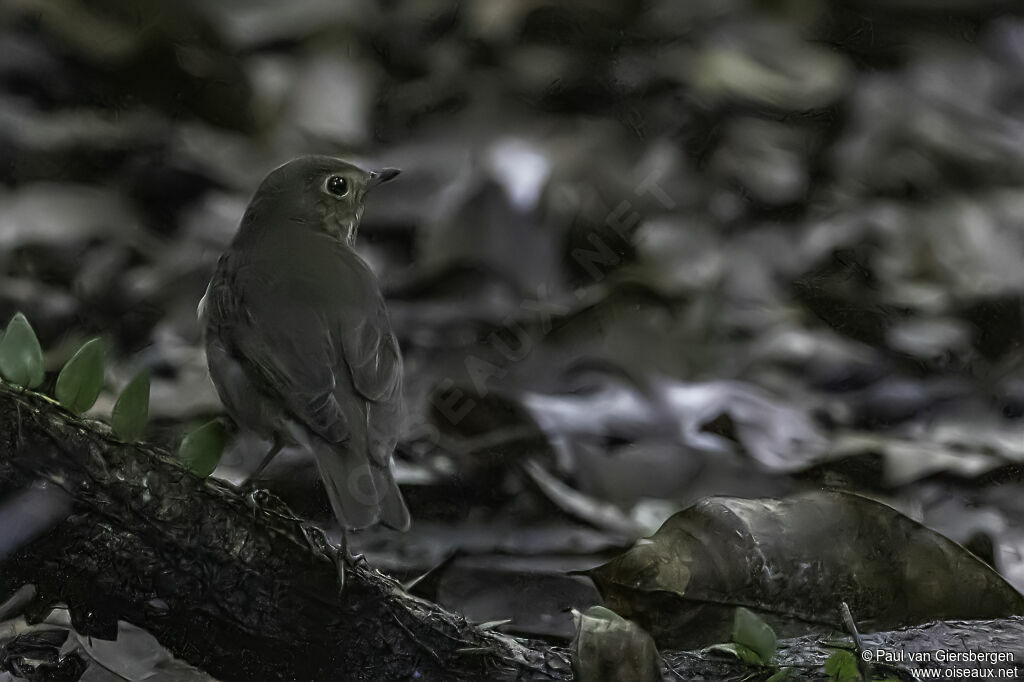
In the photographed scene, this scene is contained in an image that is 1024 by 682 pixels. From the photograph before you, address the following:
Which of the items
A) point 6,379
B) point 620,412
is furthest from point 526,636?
point 6,379

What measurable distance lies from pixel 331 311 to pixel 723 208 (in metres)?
0.34

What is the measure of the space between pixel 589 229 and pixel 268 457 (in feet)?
0.97

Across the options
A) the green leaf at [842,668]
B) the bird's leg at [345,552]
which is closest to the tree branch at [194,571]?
the bird's leg at [345,552]

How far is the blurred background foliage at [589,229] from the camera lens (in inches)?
24.9

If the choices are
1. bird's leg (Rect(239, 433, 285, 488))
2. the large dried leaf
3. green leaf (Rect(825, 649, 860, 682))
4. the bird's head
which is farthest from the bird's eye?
green leaf (Rect(825, 649, 860, 682))

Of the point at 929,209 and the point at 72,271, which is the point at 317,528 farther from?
the point at 929,209

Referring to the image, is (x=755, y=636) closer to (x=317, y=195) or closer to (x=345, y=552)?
(x=345, y=552)

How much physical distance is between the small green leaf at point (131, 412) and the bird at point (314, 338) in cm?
4

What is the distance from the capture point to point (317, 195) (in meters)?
0.56

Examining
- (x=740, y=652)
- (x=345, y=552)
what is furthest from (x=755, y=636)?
(x=345, y=552)

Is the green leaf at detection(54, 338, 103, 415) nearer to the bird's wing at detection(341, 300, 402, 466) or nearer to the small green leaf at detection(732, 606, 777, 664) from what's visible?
the bird's wing at detection(341, 300, 402, 466)

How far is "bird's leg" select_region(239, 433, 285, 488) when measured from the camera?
1.74ft

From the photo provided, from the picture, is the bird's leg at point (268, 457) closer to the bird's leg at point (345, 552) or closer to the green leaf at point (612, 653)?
the bird's leg at point (345, 552)

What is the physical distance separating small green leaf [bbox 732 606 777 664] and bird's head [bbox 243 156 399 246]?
0.31 metres
